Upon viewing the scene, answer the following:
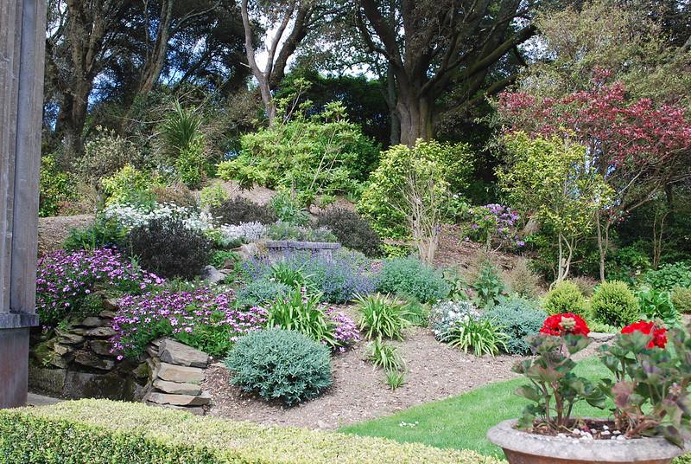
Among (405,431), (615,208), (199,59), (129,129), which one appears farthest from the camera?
(199,59)

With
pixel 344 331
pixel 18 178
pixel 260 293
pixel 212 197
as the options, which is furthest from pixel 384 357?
pixel 212 197

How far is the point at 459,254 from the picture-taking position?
12.5 metres

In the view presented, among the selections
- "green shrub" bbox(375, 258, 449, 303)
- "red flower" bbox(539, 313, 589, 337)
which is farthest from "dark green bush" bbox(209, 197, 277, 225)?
"red flower" bbox(539, 313, 589, 337)

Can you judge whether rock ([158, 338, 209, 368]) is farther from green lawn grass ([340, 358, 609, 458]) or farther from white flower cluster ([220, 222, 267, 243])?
white flower cluster ([220, 222, 267, 243])

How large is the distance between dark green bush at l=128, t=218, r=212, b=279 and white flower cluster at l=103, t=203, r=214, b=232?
1.46ft

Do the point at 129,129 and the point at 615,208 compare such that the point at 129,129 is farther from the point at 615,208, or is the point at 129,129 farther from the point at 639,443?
the point at 639,443

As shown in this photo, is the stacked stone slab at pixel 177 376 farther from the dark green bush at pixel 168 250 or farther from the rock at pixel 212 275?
the rock at pixel 212 275

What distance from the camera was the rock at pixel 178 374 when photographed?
5.79 metres

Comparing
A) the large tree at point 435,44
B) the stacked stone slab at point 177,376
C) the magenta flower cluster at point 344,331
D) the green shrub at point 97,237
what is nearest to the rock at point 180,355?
the stacked stone slab at point 177,376

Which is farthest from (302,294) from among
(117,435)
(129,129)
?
(129,129)

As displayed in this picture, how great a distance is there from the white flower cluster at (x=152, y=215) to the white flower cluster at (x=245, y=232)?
0.78 ft

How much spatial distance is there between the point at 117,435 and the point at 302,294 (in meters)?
3.85

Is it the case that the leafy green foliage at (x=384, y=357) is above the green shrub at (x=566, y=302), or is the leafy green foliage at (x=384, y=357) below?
below

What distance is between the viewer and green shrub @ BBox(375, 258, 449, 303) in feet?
27.4
